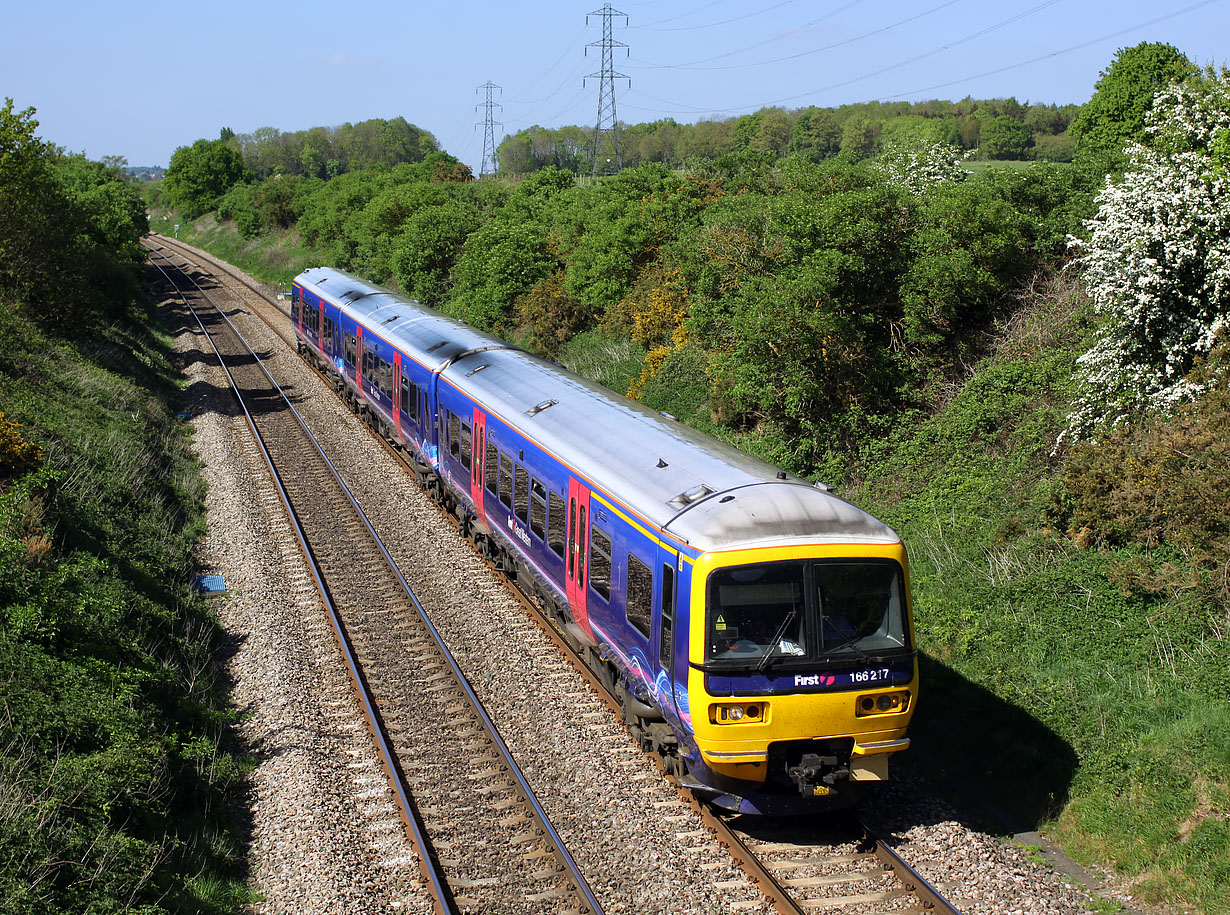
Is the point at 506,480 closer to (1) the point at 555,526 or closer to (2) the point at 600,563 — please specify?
(1) the point at 555,526

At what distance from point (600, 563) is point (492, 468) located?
14.3ft

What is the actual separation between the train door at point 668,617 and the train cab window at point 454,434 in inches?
303

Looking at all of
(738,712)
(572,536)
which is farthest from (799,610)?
(572,536)

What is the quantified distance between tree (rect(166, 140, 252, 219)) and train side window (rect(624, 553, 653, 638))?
8697 cm

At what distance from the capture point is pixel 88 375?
2205 cm

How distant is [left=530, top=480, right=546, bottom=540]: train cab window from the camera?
11.4 meters

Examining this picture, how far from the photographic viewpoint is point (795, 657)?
7.64m

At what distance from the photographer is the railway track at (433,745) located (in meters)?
7.64

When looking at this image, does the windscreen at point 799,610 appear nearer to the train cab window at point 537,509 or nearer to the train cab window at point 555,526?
the train cab window at point 555,526

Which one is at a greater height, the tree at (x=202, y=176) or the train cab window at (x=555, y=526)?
the tree at (x=202, y=176)

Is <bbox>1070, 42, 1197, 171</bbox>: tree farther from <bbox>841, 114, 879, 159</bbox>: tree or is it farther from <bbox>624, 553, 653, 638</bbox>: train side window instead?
<bbox>841, 114, 879, 159</bbox>: tree

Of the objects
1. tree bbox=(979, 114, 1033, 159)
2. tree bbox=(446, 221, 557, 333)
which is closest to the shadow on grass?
tree bbox=(446, 221, 557, 333)

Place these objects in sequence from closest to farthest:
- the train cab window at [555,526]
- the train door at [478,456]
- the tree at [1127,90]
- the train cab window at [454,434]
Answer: the train cab window at [555,526] → the train door at [478,456] → the train cab window at [454,434] → the tree at [1127,90]

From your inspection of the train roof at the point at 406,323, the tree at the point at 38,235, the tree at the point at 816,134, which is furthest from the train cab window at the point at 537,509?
the tree at the point at 816,134
